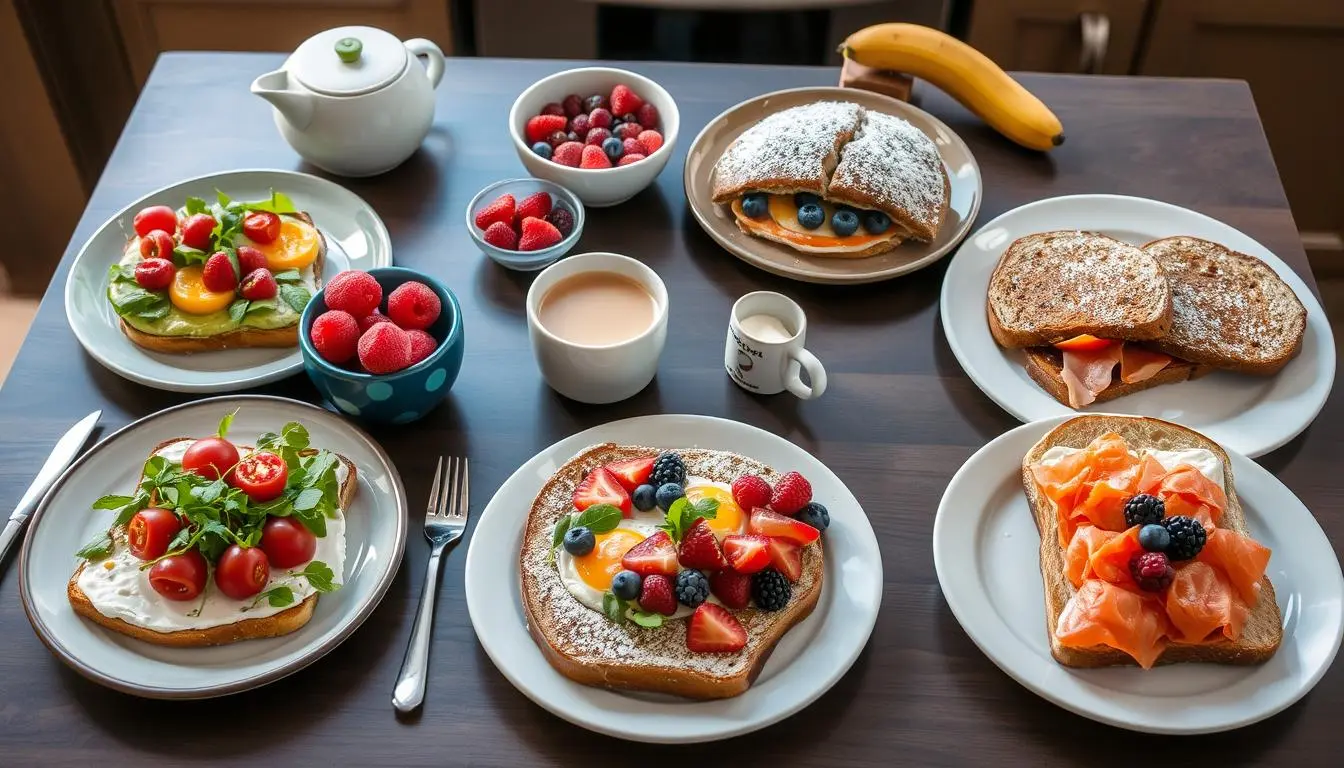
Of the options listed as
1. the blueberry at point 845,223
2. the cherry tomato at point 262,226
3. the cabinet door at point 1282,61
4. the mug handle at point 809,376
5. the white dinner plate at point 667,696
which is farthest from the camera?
the cabinet door at point 1282,61

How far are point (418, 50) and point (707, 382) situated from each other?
925 millimetres

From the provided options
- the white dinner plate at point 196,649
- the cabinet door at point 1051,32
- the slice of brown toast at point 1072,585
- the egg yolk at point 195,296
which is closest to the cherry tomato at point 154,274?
the egg yolk at point 195,296

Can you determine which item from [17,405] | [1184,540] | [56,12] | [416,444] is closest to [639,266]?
[416,444]

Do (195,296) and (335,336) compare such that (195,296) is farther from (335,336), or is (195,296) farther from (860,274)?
(860,274)

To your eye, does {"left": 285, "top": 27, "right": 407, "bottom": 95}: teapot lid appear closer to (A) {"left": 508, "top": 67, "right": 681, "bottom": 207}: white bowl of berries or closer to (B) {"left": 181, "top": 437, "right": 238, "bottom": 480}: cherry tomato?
(A) {"left": 508, "top": 67, "right": 681, "bottom": 207}: white bowl of berries

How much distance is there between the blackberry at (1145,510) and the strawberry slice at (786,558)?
1.43 feet

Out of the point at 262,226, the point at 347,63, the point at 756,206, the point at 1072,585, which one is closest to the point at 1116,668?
the point at 1072,585

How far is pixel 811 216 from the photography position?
73.3 inches

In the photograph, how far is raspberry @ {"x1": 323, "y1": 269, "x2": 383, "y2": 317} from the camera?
1.54m

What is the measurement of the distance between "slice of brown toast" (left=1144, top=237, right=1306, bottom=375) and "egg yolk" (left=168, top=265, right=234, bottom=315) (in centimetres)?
151

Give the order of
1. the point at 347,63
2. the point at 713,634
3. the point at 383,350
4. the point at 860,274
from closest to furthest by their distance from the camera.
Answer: the point at 713,634 → the point at 383,350 → the point at 860,274 → the point at 347,63

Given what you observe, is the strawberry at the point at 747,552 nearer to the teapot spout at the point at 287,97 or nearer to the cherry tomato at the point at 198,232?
the cherry tomato at the point at 198,232

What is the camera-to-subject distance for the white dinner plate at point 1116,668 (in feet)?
4.25

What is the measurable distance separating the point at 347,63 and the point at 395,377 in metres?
0.75
